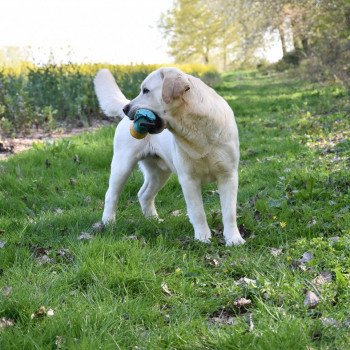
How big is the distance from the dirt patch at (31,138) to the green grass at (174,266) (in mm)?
2329

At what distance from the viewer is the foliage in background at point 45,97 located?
11.1m

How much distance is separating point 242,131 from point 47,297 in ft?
26.5

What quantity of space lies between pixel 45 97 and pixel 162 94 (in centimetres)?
936

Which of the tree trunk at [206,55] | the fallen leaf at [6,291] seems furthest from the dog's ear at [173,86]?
the tree trunk at [206,55]

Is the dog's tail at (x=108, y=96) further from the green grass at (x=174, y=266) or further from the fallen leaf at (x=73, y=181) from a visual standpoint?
the fallen leaf at (x=73, y=181)

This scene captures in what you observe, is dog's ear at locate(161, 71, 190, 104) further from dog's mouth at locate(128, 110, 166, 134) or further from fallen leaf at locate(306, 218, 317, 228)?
fallen leaf at locate(306, 218, 317, 228)

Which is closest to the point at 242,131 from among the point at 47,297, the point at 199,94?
the point at 199,94

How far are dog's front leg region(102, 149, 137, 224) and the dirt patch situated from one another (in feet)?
12.5

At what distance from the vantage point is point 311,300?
3002mm

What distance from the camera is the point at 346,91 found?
1363cm

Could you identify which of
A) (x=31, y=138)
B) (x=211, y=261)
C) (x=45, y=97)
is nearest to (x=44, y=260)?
(x=211, y=261)

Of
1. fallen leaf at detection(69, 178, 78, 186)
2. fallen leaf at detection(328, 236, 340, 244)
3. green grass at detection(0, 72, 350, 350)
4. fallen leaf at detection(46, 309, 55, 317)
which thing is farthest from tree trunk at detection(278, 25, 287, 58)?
fallen leaf at detection(46, 309, 55, 317)

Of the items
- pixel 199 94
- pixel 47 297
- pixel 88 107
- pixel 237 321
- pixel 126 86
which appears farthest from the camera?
pixel 126 86

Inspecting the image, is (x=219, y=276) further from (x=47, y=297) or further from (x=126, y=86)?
(x=126, y=86)
